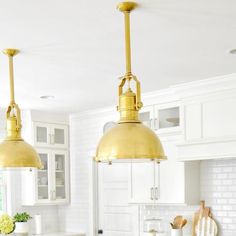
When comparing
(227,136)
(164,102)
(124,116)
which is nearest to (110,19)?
(124,116)

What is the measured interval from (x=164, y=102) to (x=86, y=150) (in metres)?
1.75

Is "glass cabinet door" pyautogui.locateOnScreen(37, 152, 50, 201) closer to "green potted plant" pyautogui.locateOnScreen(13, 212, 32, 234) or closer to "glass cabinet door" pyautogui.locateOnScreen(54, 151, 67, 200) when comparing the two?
"glass cabinet door" pyautogui.locateOnScreen(54, 151, 67, 200)

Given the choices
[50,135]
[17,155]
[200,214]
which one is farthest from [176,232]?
[17,155]

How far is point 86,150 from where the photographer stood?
7.29 metres

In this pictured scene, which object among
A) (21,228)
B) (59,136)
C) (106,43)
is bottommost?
(21,228)

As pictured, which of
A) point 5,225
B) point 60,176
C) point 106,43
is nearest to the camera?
point 106,43

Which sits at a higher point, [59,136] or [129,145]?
[59,136]

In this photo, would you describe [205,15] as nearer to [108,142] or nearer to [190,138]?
[108,142]

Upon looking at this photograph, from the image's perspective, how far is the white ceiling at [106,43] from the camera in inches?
126

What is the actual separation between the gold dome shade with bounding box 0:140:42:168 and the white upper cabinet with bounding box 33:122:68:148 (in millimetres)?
3548

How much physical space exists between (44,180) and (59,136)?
0.71m

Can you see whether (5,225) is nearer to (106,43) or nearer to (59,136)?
(59,136)

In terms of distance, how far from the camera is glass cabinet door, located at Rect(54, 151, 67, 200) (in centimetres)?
735

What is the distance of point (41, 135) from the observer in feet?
23.5
